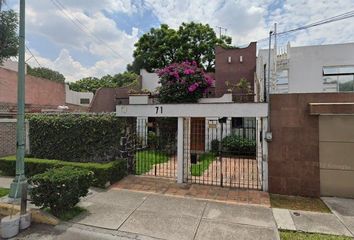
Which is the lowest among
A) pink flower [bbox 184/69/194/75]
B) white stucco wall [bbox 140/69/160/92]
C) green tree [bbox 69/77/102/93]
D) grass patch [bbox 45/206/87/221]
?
grass patch [bbox 45/206/87/221]

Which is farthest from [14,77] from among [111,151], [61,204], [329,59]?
[329,59]

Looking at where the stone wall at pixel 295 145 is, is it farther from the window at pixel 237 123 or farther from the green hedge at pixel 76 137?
the window at pixel 237 123

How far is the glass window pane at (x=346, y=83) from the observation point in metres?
10.0

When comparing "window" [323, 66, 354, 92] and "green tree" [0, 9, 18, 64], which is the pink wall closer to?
"green tree" [0, 9, 18, 64]

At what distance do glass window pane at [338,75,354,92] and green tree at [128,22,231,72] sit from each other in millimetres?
17183

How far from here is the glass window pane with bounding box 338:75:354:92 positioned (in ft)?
32.9

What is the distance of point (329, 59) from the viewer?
10.7m

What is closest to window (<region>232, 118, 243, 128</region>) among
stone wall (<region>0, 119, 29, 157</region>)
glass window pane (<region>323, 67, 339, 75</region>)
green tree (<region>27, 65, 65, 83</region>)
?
glass window pane (<region>323, 67, 339, 75</region>)

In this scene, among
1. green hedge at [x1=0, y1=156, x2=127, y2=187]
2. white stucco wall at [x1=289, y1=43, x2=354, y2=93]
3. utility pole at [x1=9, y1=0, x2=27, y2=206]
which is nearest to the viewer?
utility pole at [x1=9, y1=0, x2=27, y2=206]

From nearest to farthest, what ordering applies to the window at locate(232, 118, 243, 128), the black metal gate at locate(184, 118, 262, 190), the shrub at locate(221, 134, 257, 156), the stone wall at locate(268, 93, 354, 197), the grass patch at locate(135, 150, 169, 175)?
the stone wall at locate(268, 93, 354, 197) → the black metal gate at locate(184, 118, 262, 190) → the grass patch at locate(135, 150, 169, 175) → the shrub at locate(221, 134, 257, 156) → the window at locate(232, 118, 243, 128)

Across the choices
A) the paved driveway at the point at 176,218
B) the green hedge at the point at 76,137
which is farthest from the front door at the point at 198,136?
the paved driveway at the point at 176,218

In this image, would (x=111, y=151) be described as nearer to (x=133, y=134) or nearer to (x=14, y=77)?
(x=133, y=134)

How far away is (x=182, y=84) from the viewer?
13.4 meters

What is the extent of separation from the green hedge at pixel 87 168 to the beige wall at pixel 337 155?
6262 mm
